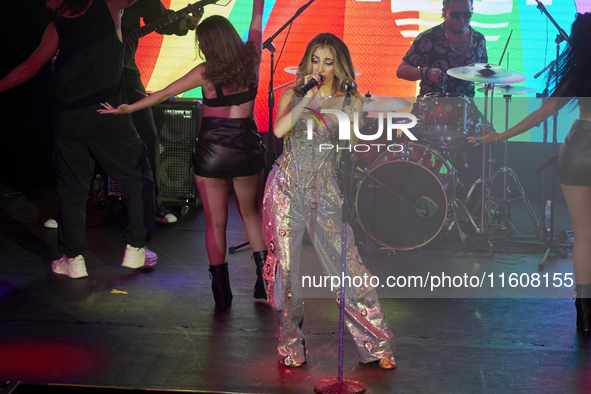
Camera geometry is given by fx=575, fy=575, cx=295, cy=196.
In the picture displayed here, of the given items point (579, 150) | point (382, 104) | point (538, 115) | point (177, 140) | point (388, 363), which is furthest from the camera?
point (177, 140)

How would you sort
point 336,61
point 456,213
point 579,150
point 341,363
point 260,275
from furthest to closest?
1. point 456,213
2. point 260,275
3. point 579,150
4. point 336,61
5. point 341,363

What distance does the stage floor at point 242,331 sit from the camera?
2648 millimetres

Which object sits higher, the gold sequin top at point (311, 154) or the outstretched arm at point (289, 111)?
the outstretched arm at point (289, 111)

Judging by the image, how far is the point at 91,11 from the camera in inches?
158

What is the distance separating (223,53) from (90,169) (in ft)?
5.32

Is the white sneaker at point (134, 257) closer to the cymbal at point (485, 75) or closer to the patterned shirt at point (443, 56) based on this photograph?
the cymbal at point (485, 75)

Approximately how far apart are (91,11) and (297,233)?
95.2 inches

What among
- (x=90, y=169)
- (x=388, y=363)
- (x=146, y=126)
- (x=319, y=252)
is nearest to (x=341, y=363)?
(x=388, y=363)

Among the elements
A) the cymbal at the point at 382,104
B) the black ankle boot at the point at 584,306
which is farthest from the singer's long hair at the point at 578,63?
the cymbal at the point at 382,104

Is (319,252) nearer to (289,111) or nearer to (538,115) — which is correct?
(289,111)

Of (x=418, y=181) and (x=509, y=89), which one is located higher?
(x=509, y=89)

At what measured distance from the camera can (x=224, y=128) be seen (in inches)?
134

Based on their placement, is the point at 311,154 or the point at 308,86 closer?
the point at 308,86

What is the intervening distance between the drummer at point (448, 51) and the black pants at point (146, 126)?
2521 millimetres
